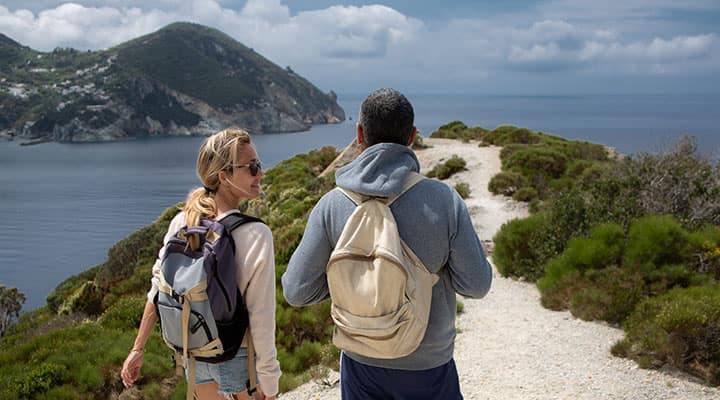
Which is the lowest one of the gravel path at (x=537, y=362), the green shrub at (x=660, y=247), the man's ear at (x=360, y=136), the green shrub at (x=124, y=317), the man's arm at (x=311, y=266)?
the gravel path at (x=537, y=362)

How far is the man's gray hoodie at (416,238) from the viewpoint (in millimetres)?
1783

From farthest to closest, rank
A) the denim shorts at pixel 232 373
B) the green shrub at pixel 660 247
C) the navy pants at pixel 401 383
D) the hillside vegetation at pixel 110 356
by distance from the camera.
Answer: the green shrub at pixel 660 247 < the hillside vegetation at pixel 110 356 < the denim shorts at pixel 232 373 < the navy pants at pixel 401 383

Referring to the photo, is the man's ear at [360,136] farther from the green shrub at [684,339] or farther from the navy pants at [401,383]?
the green shrub at [684,339]

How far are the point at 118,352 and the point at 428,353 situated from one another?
399 centimetres

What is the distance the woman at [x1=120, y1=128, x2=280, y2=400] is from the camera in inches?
76.6

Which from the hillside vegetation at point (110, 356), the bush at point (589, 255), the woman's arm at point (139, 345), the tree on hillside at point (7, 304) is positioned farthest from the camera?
the tree on hillside at point (7, 304)

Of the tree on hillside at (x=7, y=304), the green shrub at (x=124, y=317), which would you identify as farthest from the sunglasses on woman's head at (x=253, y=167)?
the tree on hillside at (x=7, y=304)

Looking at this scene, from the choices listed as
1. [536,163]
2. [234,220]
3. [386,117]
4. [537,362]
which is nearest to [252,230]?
[234,220]

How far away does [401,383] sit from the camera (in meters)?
1.90

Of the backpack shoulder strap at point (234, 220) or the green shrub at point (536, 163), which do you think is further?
the green shrub at point (536, 163)

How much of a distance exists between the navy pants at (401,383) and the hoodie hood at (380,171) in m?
0.66

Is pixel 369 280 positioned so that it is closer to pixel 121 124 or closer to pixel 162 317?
pixel 162 317

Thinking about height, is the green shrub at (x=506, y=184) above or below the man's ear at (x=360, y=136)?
below

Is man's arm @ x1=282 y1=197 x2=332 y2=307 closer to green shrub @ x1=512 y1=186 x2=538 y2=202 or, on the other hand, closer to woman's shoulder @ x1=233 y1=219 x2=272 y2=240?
woman's shoulder @ x1=233 y1=219 x2=272 y2=240
